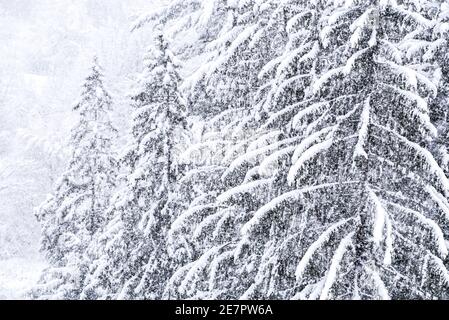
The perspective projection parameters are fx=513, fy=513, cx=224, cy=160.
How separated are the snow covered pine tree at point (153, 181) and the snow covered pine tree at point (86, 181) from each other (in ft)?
15.7

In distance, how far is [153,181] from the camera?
15.9 metres

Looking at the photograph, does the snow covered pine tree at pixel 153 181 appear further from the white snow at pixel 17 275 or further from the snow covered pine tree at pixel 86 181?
the white snow at pixel 17 275

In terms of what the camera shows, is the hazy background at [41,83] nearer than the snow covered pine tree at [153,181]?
No

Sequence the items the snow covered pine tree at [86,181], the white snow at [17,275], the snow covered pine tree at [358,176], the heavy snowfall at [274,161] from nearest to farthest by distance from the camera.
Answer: the snow covered pine tree at [358,176] < the heavy snowfall at [274,161] < the snow covered pine tree at [86,181] < the white snow at [17,275]

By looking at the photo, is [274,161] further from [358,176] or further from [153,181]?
[153,181]

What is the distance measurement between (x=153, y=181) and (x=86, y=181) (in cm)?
665

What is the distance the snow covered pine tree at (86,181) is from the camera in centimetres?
2056

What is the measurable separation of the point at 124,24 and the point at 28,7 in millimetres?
12882

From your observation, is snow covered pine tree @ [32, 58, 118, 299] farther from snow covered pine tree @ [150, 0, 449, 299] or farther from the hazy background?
the hazy background

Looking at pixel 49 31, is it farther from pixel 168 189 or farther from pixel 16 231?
pixel 168 189

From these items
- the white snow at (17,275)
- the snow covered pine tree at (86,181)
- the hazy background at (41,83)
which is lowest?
the white snow at (17,275)

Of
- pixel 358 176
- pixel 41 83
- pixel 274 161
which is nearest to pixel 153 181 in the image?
pixel 274 161

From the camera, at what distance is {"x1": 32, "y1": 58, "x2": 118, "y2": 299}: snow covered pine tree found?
67.5 feet

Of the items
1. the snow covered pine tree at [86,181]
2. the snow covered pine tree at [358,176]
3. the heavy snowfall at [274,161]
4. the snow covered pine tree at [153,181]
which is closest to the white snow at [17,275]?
the snow covered pine tree at [86,181]
